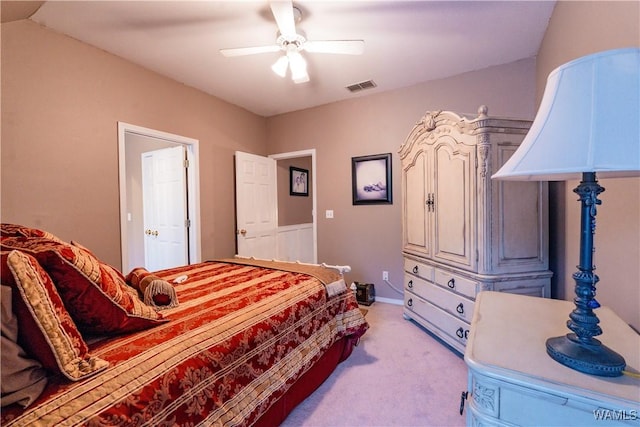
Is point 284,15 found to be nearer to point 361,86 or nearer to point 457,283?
point 361,86

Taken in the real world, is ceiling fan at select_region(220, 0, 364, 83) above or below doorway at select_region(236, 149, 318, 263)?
above

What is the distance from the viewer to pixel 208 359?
3.46ft

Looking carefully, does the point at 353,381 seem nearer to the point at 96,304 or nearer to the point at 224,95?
the point at 96,304

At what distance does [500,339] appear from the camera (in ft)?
2.97

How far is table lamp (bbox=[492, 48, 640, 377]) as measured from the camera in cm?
63

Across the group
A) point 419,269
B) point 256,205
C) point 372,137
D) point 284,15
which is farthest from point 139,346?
point 372,137

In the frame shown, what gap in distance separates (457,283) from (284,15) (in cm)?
228

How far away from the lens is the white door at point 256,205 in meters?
3.74

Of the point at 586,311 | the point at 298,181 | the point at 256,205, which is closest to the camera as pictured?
the point at 586,311

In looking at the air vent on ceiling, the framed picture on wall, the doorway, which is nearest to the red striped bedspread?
the doorway

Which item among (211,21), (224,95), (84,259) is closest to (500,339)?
(84,259)

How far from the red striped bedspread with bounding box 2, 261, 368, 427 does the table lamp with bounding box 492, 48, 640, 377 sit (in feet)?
3.67

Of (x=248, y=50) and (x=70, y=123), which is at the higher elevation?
(x=248, y=50)

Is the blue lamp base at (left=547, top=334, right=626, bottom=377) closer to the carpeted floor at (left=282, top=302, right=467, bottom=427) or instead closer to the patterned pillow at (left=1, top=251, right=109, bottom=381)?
the carpeted floor at (left=282, top=302, right=467, bottom=427)
